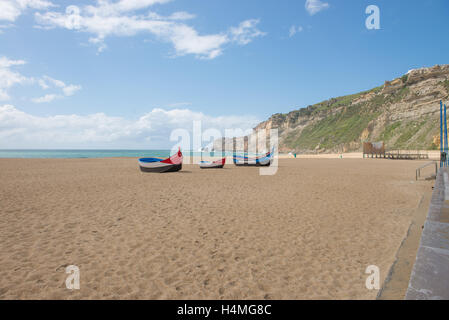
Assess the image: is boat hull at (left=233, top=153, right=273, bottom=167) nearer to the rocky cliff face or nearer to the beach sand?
the beach sand

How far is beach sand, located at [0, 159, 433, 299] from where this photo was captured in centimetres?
414

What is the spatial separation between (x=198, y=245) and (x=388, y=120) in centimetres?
8458

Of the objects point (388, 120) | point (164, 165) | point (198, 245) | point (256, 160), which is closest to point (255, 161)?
point (256, 160)

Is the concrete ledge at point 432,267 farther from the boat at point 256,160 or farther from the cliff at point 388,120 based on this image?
the cliff at point 388,120

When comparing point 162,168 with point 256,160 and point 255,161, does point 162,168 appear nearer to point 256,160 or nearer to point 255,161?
point 256,160

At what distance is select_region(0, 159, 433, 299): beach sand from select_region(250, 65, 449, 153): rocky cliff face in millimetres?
60235

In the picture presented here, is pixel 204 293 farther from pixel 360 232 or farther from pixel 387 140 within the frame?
pixel 387 140

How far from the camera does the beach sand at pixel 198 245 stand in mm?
4145

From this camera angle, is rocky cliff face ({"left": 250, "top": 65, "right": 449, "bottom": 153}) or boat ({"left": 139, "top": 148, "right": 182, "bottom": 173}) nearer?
boat ({"left": 139, "top": 148, "right": 182, "bottom": 173})

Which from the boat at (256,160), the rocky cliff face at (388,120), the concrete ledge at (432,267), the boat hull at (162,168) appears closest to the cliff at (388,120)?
the rocky cliff face at (388,120)

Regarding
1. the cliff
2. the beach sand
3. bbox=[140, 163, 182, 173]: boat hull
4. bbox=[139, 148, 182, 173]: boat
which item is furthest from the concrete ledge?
the cliff

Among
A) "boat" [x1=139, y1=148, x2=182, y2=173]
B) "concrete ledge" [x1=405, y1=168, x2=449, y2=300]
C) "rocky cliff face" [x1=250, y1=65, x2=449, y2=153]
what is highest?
"rocky cliff face" [x1=250, y1=65, x2=449, y2=153]
